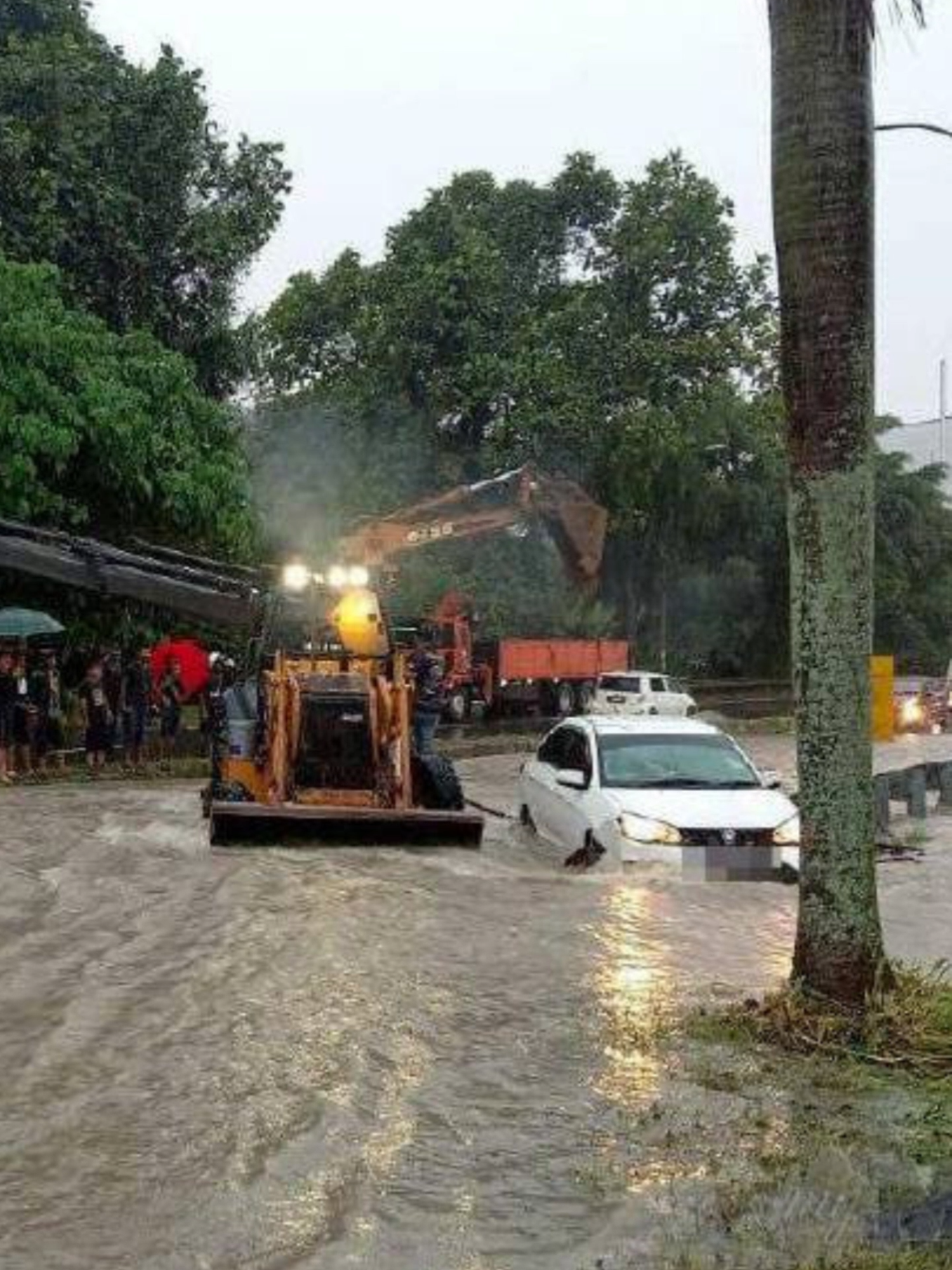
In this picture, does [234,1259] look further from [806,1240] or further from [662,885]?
[662,885]

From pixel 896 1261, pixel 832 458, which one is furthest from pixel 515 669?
pixel 896 1261

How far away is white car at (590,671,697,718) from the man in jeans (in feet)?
61.5

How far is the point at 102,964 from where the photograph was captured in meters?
9.45

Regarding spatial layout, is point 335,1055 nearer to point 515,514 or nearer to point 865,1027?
point 865,1027

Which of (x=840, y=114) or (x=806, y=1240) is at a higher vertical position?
(x=840, y=114)

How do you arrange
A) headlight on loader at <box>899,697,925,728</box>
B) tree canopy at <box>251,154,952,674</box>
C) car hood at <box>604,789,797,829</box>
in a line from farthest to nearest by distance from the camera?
tree canopy at <box>251,154,952,674</box>
headlight on loader at <box>899,697,925,728</box>
car hood at <box>604,789,797,829</box>

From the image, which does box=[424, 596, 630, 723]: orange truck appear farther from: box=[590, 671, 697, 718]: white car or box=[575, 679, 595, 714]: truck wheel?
box=[590, 671, 697, 718]: white car

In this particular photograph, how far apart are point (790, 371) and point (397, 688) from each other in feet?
26.9

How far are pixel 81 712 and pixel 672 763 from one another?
567 inches

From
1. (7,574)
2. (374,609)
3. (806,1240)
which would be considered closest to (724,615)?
(7,574)

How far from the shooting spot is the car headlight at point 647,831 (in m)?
12.3

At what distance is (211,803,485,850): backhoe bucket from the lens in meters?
14.3

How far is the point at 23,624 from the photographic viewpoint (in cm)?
2197

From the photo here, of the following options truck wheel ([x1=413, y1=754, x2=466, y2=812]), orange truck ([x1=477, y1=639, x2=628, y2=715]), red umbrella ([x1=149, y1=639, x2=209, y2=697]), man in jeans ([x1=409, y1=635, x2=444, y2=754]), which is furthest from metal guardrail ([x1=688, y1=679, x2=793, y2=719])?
truck wheel ([x1=413, y1=754, x2=466, y2=812])
